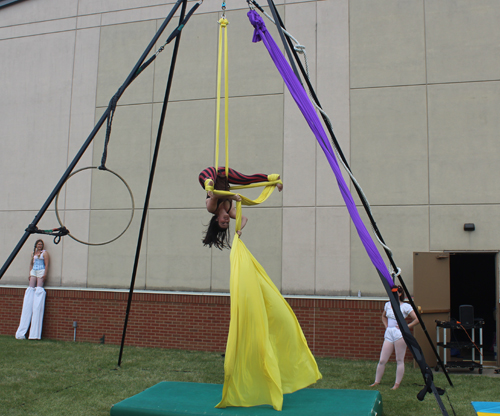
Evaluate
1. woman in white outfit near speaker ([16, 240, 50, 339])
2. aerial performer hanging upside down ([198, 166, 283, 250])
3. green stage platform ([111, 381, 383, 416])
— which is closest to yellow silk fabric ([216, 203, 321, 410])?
green stage platform ([111, 381, 383, 416])

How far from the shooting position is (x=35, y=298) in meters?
9.62

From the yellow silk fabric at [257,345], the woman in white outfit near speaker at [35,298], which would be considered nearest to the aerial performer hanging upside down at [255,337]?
the yellow silk fabric at [257,345]

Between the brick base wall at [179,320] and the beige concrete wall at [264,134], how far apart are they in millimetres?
279

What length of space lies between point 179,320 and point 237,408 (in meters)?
4.61

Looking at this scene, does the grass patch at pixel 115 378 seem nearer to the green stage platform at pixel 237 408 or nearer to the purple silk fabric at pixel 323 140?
the green stage platform at pixel 237 408

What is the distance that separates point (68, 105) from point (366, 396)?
27.4ft

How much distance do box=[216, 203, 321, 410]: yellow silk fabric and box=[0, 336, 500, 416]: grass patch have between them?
1394mm

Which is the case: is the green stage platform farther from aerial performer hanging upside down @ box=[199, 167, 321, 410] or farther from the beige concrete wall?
the beige concrete wall

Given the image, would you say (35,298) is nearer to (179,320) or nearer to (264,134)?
(179,320)

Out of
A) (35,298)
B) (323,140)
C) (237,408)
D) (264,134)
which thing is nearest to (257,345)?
(237,408)

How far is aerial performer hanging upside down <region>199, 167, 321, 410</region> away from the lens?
15.4ft

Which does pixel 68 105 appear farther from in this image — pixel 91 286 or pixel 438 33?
pixel 438 33

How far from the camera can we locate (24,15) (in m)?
10.7

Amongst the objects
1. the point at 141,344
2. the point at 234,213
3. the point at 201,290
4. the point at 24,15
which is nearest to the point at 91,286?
the point at 141,344
